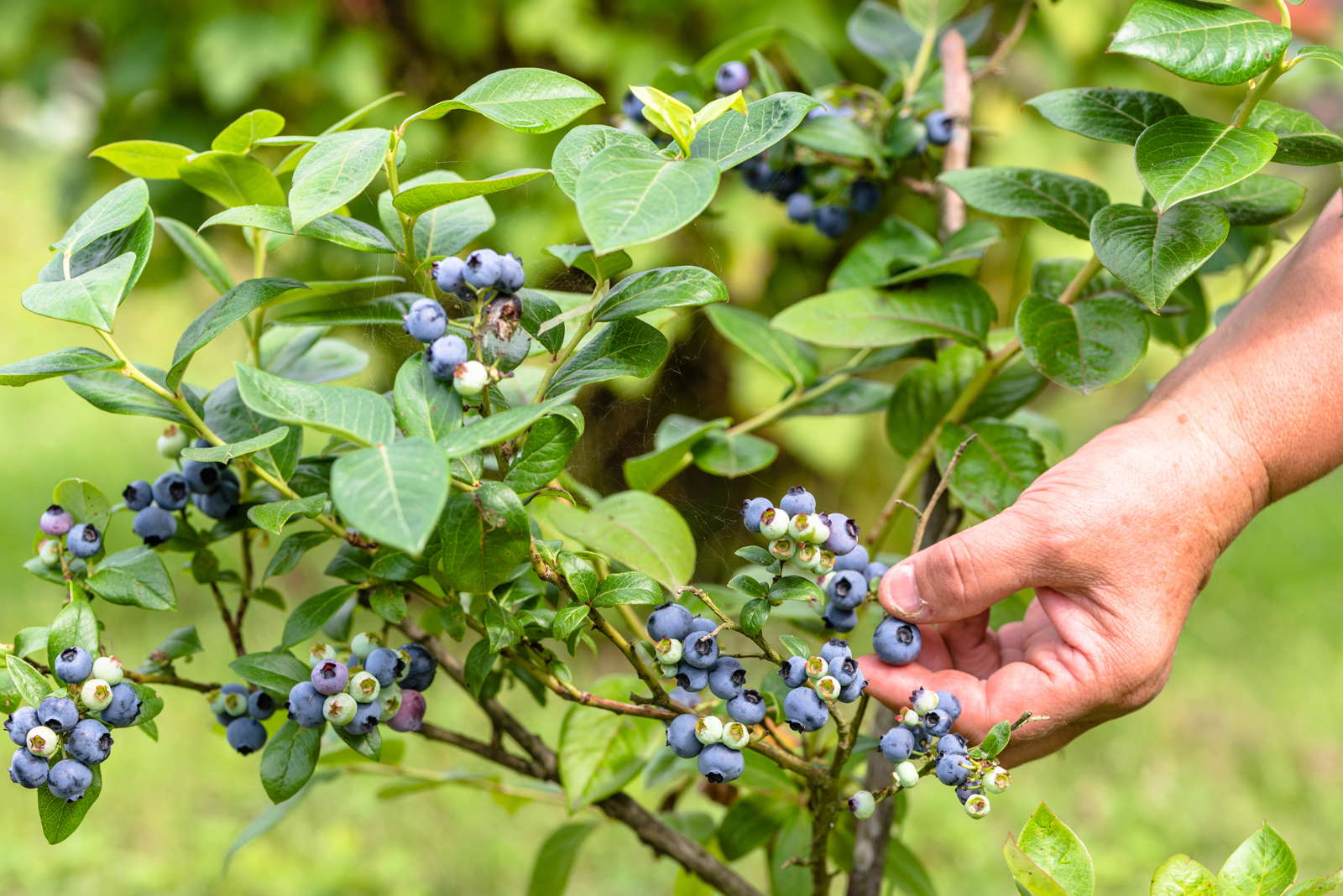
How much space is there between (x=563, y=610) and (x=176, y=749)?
213 centimetres

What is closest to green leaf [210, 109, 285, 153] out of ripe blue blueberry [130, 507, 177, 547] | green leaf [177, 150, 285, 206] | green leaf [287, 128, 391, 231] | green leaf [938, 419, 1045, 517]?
green leaf [177, 150, 285, 206]

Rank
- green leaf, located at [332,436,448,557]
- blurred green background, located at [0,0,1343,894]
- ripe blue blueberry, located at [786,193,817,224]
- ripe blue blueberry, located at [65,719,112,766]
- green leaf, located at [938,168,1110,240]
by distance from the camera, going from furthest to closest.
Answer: blurred green background, located at [0,0,1343,894] < ripe blue blueberry, located at [786,193,817,224] < green leaf, located at [938,168,1110,240] < ripe blue blueberry, located at [65,719,112,766] < green leaf, located at [332,436,448,557]

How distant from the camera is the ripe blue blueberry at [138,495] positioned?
785 millimetres

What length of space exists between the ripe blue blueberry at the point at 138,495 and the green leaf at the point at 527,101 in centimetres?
33

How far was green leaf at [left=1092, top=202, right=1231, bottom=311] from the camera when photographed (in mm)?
686

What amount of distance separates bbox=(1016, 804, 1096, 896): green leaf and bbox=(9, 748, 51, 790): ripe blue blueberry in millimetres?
536

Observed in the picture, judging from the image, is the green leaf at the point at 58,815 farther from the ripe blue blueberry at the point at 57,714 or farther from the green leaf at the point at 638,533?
the green leaf at the point at 638,533

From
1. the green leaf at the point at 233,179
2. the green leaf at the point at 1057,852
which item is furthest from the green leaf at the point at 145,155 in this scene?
the green leaf at the point at 1057,852

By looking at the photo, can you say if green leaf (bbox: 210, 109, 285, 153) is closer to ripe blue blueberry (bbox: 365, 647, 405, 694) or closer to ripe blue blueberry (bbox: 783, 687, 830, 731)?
ripe blue blueberry (bbox: 365, 647, 405, 694)

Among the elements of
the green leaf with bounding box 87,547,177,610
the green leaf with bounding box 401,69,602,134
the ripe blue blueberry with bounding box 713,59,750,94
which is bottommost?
the green leaf with bounding box 87,547,177,610

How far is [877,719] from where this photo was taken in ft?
3.32

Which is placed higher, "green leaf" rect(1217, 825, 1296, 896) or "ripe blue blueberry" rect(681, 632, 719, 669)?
"ripe blue blueberry" rect(681, 632, 719, 669)

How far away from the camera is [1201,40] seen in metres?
0.64

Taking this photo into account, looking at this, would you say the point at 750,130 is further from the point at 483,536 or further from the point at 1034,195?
the point at 1034,195
